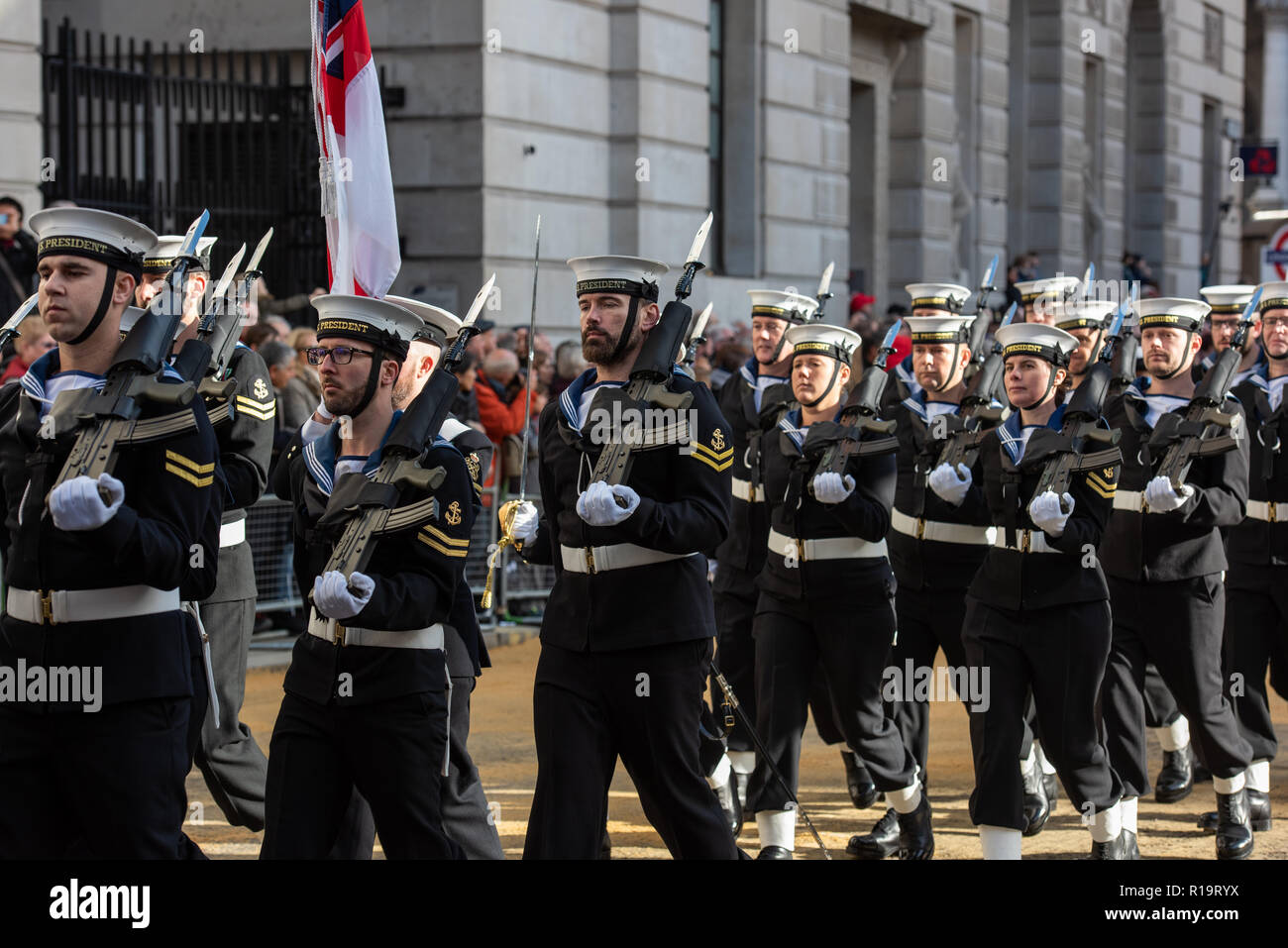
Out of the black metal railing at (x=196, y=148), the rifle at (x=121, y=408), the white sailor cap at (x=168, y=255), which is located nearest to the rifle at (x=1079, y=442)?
the white sailor cap at (x=168, y=255)

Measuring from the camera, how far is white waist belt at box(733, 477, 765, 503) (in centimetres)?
938

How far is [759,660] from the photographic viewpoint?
827cm

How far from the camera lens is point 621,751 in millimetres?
6340

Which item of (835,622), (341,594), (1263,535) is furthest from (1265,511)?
(341,594)

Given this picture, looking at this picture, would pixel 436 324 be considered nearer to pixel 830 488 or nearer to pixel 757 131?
pixel 830 488

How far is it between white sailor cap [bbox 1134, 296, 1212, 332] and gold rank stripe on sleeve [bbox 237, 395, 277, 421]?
157 inches

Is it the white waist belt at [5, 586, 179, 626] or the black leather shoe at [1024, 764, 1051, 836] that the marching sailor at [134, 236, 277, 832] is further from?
the black leather shoe at [1024, 764, 1051, 836]

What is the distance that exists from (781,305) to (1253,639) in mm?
2801

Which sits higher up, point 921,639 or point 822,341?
point 822,341

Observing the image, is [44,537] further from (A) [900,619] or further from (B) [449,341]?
(A) [900,619]

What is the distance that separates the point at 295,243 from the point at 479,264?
1.67 metres

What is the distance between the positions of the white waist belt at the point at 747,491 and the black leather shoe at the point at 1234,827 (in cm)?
242

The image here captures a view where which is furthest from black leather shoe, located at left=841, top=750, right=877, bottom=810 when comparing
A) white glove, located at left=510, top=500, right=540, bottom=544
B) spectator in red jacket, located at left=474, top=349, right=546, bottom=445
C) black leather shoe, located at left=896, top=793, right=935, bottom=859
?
spectator in red jacket, located at left=474, top=349, right=546, bottom=445

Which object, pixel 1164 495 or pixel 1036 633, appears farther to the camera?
pixel 1164 495
